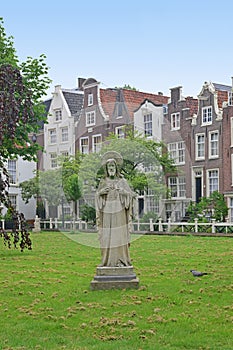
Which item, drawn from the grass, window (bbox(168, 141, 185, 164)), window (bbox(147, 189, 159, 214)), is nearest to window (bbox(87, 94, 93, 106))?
window (bbox(168, 141, 185, 164))

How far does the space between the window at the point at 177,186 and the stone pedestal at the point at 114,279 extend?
33.5 meters

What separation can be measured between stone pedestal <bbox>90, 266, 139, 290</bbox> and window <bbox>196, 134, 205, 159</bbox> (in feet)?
108

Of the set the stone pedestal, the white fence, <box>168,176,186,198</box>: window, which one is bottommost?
the stone pedestal

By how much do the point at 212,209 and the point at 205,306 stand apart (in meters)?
31.2

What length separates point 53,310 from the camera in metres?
10.2

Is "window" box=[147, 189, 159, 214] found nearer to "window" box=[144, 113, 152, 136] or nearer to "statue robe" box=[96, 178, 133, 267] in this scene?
"window" box=[144, 113, 152, 136]

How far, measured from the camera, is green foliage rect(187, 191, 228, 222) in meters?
40.4

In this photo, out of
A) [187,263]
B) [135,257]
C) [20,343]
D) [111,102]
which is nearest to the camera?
[20,343]

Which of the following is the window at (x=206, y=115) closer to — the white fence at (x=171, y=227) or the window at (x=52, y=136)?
the white fence at (x=171, y=227)

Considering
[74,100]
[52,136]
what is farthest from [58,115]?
[74,100]

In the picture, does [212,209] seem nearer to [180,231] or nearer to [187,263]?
[180,231]

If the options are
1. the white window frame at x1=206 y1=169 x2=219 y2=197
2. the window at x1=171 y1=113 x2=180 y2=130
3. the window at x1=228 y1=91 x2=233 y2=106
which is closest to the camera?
the window at x1=228 y1=91 x2=233 y2=106

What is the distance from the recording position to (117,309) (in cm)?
1012

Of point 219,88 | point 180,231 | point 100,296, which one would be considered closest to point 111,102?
point 219,88
